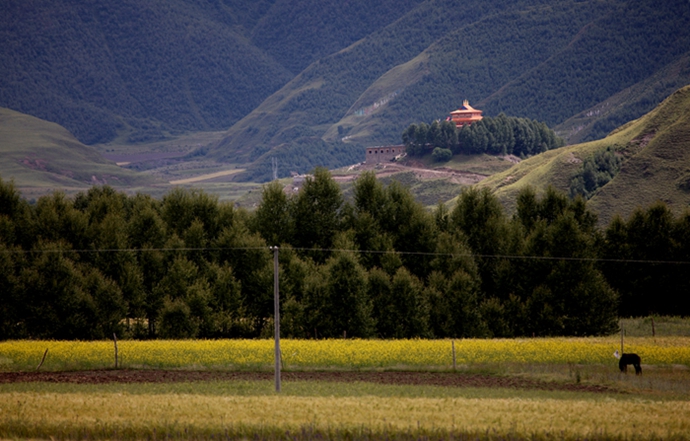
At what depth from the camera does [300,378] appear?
48.2m

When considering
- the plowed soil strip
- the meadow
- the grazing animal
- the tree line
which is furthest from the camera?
the tree line

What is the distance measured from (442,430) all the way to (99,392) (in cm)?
1846

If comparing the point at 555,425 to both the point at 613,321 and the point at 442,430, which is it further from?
the point at 613,321

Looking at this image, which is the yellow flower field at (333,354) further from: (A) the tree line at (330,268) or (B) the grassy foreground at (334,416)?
(A) the tree line at (330,268)

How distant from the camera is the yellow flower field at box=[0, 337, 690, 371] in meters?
51.7

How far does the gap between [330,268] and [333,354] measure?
668 inches

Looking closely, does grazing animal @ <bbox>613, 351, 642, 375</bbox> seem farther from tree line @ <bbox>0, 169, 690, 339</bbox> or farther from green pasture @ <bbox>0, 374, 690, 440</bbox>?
tree line @ <bbox>0, 169, 690, 339</bbox>

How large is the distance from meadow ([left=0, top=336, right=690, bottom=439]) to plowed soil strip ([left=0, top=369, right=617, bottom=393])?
1.15 meters

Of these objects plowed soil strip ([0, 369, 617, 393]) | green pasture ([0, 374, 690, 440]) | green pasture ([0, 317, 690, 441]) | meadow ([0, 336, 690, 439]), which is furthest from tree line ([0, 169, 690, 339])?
green pasture ([0, 374, 690, 440])

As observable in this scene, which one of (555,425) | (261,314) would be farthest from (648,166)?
(555,425)

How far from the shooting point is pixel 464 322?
69.4 metres

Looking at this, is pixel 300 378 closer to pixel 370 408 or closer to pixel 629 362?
pixel 370 408

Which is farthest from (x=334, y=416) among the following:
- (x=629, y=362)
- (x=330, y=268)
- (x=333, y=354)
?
(x=330, y=268)

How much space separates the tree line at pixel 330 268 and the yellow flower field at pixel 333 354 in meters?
12.9
